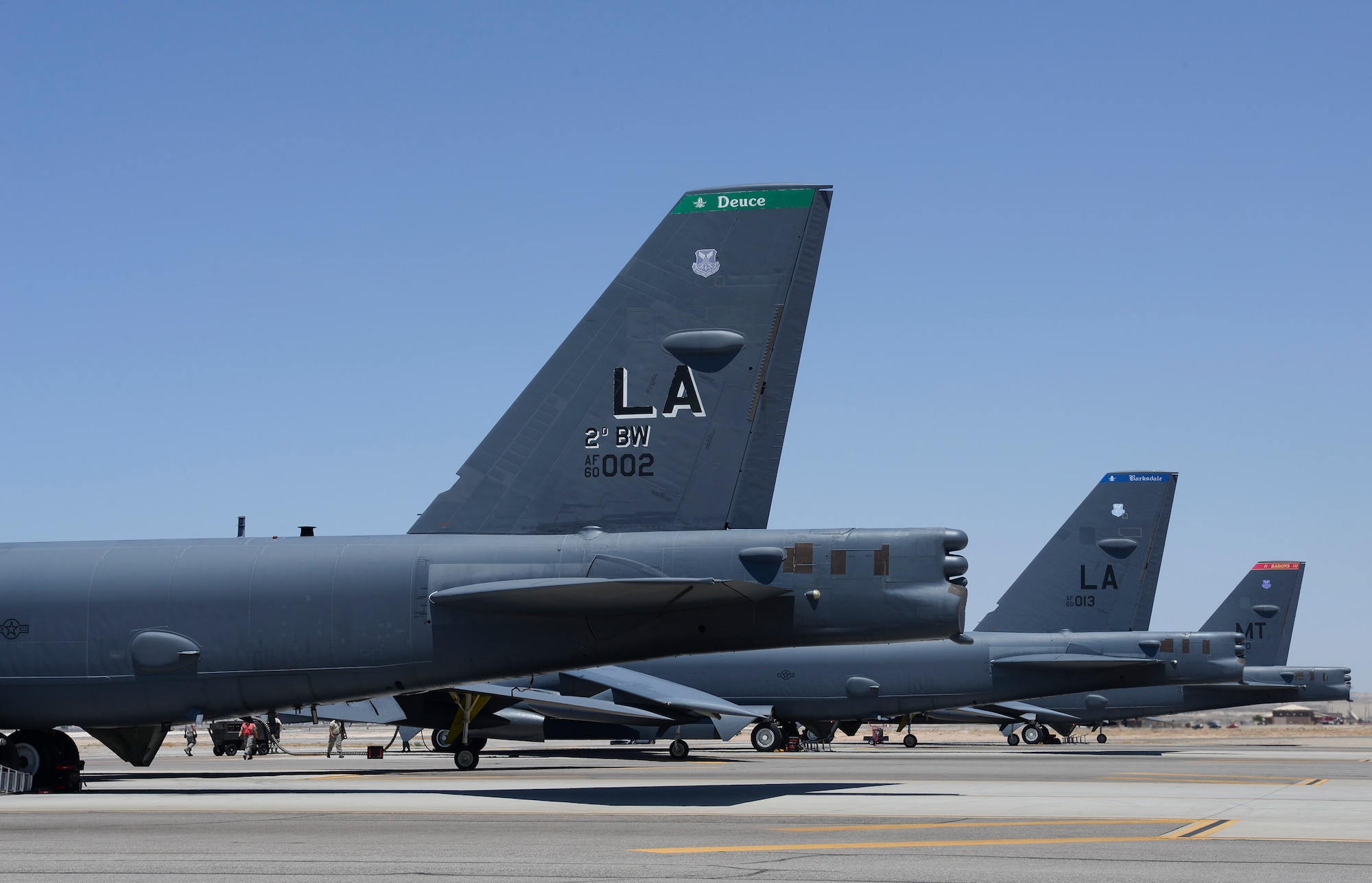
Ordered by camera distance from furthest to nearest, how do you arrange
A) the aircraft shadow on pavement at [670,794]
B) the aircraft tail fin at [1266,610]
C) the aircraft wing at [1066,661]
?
1. the aircraft tail fin at [1266,610]
2. the aircraft wing at [1066,661]
3. the aircraft shadow on pavement at [670,794]

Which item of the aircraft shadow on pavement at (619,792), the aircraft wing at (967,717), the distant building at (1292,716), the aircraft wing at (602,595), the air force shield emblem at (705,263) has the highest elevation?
the air force shield emblem at (705,263)

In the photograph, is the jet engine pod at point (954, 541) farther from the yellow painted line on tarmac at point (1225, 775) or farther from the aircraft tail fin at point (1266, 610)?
the aircraft tail fin at point (1266, 610)

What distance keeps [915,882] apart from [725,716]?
26.3 metres

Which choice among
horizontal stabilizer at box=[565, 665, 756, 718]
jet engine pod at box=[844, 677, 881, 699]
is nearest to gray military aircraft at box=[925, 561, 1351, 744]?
jet engine pod at box=[844, 677, 881, 699]

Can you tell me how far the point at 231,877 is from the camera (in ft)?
35.3

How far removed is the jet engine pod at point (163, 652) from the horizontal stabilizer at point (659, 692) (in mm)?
14309

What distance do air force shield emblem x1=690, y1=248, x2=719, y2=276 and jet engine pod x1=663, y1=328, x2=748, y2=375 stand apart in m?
0.85

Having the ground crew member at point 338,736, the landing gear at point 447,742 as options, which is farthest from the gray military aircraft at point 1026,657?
the ground crew member at point 338,736

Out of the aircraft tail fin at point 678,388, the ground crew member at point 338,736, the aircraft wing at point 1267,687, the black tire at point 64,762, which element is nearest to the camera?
the aircraft tail fin at point 678,388

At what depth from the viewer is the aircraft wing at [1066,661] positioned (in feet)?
140

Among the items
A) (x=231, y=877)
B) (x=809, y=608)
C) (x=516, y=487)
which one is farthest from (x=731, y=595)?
(x=231, y=877)

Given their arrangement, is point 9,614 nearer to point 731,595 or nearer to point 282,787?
point 282,787

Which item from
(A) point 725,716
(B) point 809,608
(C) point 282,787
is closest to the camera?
(B) point 809,608

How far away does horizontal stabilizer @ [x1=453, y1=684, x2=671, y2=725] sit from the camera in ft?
114
